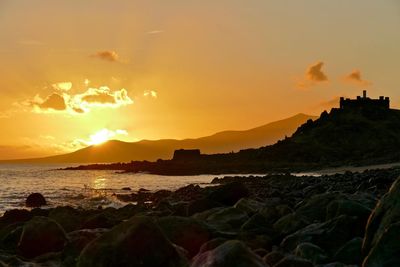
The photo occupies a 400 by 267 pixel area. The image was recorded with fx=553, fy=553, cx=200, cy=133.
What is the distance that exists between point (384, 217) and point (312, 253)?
1.42 m

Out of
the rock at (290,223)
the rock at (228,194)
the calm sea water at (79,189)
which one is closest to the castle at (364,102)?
the calm sea water at (79,189)

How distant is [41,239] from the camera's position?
9.98 metres

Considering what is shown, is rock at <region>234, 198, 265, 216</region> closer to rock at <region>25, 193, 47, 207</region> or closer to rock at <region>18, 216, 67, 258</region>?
rock at <region>18, 216, 67, 258</region>

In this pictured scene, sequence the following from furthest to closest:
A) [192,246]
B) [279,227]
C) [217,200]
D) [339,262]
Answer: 1. [217,200]
2. [279,227]
3. [192,246]
4. [339,262]

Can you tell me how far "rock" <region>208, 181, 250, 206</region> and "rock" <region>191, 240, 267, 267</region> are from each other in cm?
895

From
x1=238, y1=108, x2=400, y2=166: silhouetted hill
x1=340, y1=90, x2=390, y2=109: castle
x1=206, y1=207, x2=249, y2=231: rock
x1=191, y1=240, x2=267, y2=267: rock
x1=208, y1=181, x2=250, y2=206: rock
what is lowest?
x1=191, y1=240, x2=267, y2=267: rock

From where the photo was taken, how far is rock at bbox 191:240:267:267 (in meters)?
5.68

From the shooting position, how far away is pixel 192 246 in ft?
28.7

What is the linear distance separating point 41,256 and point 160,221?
2.13m

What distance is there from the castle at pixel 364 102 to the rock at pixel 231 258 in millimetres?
103698

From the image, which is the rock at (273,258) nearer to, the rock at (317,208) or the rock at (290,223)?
the rock at (290,223)

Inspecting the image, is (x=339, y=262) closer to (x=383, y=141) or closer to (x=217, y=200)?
(x=217, y=200)

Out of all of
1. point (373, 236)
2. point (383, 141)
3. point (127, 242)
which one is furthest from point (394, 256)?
point (383, 141)

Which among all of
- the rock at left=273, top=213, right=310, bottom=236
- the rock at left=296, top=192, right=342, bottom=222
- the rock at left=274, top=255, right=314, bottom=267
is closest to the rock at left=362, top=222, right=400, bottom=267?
the rock at left=274, top=255, right=314, bottom=267
